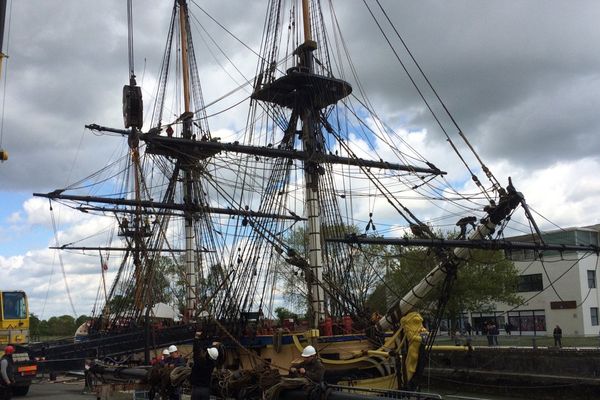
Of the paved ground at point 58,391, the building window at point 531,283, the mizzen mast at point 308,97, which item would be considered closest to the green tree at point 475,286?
the building window at point 531,283

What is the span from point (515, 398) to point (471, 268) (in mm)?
15739

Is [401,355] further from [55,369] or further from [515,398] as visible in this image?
[55,369]

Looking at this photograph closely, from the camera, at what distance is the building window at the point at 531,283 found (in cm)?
4793

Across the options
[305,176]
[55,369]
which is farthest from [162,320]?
[305,176]

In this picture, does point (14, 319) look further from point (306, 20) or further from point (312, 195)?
point (306, 20)

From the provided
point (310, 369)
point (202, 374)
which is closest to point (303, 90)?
point (202, 374)

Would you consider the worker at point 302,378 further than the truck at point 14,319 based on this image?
No

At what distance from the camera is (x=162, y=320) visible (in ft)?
101

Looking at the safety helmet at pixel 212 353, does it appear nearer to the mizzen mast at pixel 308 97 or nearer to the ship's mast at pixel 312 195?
the ship's mast at pixel 312 195

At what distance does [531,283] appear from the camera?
48.4 m

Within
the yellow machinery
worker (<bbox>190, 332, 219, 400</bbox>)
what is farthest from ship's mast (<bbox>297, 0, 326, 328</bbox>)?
the yellow machinery

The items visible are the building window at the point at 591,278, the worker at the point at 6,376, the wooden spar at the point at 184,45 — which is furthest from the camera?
the building window at the point at 591,278

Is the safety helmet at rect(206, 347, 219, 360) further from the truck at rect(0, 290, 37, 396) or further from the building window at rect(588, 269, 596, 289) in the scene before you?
the building window at rect(588, 269, 596, 289)

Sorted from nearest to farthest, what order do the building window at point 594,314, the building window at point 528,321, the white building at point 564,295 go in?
the white building at point 564,295
the building window at point 594,314
the building window at point 528,321
